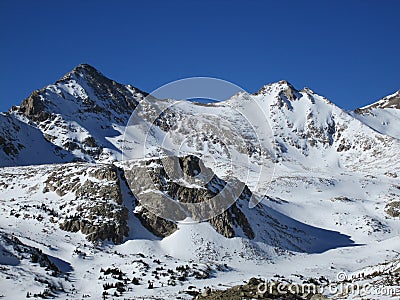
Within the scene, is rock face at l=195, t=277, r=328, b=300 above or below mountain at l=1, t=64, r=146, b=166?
below

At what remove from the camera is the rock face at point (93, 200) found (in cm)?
4531

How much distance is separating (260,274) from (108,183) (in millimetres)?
21071

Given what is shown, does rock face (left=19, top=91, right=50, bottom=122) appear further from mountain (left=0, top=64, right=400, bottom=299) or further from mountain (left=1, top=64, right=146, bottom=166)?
mountain (left=0, top=64, right=400, bottom=299)

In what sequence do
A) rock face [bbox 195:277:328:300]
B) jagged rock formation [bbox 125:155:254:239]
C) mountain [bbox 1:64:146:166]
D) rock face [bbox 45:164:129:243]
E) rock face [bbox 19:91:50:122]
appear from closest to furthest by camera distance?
rock face [bbox 195:277:328:300]
rock face [bbox 45:164:129:243]
jagged rock formation [bbox 125:155:254:239]
mountain [bbox 1:64:146:166]
rock face [bbox 19:91:50:122]

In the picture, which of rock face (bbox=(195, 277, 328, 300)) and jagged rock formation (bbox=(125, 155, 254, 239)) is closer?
rock face (bbox=(195, 277, 328, 300))

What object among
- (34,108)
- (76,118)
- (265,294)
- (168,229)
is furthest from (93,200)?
(76,118)

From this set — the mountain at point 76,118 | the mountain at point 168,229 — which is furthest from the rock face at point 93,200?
the mountain at point 76,118

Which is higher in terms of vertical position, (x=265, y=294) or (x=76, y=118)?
(x=76, y=118)

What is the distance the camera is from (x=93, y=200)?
4897 cm

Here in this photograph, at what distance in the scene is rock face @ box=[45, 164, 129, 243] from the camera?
45312 mm

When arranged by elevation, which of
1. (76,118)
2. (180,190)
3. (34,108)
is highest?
(76,118)

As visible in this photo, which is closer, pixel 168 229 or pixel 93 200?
pixel 168 229

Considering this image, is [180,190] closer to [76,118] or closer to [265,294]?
[265,294]

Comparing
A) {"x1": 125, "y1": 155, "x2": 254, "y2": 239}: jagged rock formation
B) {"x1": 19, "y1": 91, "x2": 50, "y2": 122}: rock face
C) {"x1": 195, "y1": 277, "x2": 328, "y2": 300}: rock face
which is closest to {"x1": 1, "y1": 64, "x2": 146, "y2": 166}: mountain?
{"x1": 19, "y1": 91, "x2": 50, "y2": 122}: rock face
